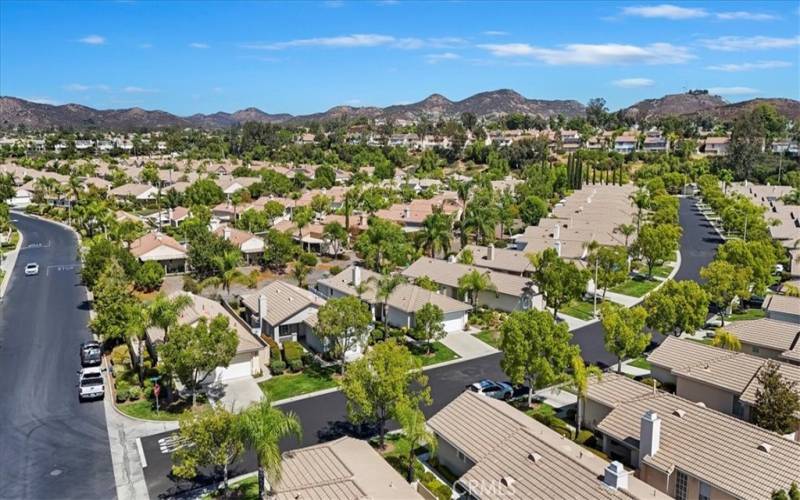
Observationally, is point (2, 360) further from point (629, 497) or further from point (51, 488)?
point (629, 497)

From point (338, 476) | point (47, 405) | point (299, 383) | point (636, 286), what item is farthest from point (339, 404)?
point (636, 286)

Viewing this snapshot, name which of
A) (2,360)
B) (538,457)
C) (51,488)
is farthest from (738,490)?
(2,360)

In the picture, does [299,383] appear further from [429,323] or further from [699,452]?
A: [699,452]

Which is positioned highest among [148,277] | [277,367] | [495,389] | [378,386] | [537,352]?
[537,352]

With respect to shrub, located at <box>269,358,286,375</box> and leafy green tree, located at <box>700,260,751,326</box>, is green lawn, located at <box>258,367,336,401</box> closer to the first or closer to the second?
shrub, located at <box>269,358,286,375</box>

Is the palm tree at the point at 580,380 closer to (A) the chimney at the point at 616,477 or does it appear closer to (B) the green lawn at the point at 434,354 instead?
(A) the chimney at the point at 616,477

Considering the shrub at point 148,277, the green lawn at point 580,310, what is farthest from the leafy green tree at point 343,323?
the shrub at point 148,277

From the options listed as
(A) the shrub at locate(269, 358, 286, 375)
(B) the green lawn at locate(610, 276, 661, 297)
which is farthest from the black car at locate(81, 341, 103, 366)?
(B) the green lawn at locate(610, 276, 661, 297)
